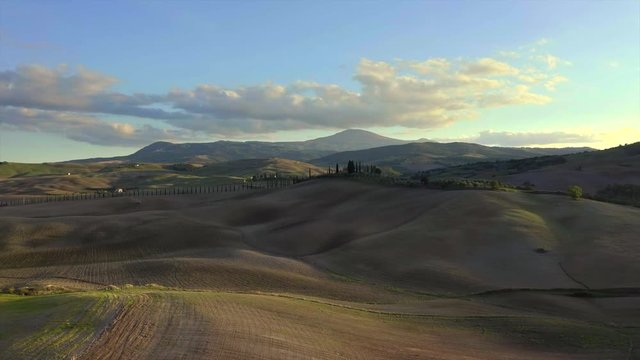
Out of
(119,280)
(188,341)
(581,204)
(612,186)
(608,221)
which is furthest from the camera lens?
(612,186)

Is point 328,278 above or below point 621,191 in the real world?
below

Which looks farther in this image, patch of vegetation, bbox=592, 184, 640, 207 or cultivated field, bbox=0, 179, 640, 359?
patch of vegetation, bbox=592, 184, 640, 207

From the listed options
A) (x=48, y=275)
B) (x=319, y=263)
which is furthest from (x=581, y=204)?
(x=48, y=275)

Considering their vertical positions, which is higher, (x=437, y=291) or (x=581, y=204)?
(x=581, y=204)

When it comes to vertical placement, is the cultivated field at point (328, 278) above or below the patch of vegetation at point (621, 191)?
below

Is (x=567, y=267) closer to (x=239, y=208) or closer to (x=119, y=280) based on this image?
(x=119, y=280)

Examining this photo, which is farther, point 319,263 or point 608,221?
point 608,221

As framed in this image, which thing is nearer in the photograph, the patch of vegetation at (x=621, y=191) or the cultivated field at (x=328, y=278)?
the cultivated field at (x=328, y=278)

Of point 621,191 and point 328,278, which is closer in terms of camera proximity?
point 328,278
